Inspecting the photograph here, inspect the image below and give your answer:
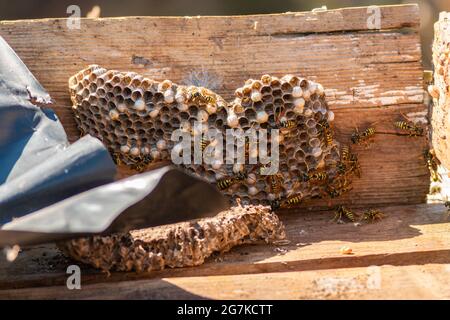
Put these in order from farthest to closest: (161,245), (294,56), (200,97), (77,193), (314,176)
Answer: (294,56)
(314,176)
(200,97)
(161,245)
(77,193)

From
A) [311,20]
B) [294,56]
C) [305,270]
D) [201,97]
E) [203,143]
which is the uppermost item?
[311,20]

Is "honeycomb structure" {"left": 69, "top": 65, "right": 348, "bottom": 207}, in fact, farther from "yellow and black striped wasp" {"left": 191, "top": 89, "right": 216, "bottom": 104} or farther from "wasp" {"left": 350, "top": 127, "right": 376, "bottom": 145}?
"wasp" {"left": 350, "top": 127, "right": 376, "bottom": 145}

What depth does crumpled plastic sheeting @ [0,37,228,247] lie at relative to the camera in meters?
1.93

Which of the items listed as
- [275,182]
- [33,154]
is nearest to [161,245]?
[33,154]

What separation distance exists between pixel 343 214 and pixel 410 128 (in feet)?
1.49

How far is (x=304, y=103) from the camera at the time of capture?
303 centimetres

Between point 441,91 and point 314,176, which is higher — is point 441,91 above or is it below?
above

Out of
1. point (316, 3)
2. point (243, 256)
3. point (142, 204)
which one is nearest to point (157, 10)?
point (316, 3)

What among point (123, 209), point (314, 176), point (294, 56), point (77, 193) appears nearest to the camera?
point (123, 209)

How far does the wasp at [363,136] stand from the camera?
3.16m

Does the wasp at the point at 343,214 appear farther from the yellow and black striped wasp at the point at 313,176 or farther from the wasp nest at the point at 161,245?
the wasp nest at the point at 161,245

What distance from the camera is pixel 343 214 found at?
3119mm

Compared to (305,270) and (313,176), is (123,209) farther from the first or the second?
(313,176)
